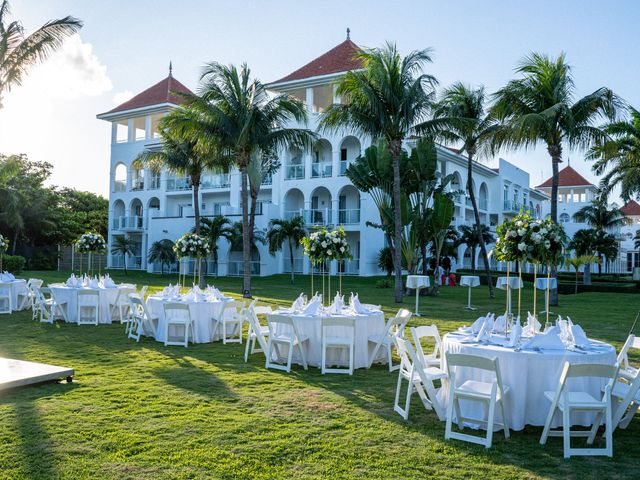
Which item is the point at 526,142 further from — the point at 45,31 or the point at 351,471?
the point at 351,471

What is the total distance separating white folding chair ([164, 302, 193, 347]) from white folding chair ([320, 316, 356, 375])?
3.14 m

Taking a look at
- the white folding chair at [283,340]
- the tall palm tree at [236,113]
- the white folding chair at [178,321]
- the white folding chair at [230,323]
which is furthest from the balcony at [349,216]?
the white folding chair at [283,340]

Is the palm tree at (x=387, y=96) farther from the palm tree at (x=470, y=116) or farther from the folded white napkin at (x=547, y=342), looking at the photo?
the folded white napkin at (x=547, y=342)

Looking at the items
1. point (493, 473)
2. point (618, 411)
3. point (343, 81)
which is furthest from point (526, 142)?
point (493, 473)

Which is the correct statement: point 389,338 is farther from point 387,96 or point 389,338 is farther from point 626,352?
point 387,96

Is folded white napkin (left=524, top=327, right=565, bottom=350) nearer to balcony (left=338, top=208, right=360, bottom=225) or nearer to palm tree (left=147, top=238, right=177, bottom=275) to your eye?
balcony (left=338, top=208, right=360, bottom=225)

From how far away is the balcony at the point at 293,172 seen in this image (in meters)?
38.1

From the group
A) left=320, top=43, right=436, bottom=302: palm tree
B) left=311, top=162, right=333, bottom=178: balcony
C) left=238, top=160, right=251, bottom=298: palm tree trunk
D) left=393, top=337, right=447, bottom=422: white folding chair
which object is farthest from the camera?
left=311, top=162, right=333, bottom=178: balcony

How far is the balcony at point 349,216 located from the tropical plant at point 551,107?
16.5 metres

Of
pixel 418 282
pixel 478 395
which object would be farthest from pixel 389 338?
pixel 418 282

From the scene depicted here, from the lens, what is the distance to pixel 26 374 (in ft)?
24.9

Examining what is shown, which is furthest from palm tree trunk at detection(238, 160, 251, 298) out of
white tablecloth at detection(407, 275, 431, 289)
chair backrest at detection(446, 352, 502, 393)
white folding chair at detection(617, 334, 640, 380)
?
chair backrest at detection(446, 352, 502, 393)

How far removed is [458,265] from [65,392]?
39.0 m

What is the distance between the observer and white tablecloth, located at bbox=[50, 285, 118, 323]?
14.3 meters
